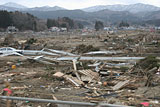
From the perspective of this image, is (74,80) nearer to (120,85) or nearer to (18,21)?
(120,85)

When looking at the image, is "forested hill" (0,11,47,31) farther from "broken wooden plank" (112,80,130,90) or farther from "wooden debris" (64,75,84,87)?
"broken wooden plank" (112,80,130,90)

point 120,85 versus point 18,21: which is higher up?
point 18,21

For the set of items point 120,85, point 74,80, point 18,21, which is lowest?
point 74,80

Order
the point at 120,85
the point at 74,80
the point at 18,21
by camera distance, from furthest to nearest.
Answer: the point at 18,21, the point at 74,80, the point at 120,85

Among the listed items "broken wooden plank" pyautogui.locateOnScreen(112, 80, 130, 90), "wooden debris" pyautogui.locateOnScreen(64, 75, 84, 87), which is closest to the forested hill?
"wooden debris" pyautogui.locateOnScreen(64, 75, 84, 87)

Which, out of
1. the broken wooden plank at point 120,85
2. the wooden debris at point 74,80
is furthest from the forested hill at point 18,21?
the broken wooden plank at point 120,85

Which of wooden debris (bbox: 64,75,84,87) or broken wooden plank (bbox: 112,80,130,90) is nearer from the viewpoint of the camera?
broken wooden plank (bbox: 112,80,130,90)

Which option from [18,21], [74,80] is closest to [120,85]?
[74,80]

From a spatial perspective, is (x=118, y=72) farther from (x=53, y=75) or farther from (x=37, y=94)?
(x=37, y=94)

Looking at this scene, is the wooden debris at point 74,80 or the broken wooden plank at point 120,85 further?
the wooden debris at point 74,80

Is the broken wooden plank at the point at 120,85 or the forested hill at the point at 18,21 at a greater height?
the forested hill at the point at 18,21

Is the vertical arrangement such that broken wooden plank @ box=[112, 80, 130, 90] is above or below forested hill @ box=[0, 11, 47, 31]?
below

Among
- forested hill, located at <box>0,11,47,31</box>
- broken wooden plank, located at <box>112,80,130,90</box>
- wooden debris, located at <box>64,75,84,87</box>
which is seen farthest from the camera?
forested hill, located at <box>0,11,47,31</box>

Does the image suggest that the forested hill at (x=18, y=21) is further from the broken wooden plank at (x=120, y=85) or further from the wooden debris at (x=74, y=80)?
the broken wooden plank at (x=120, y=85)
